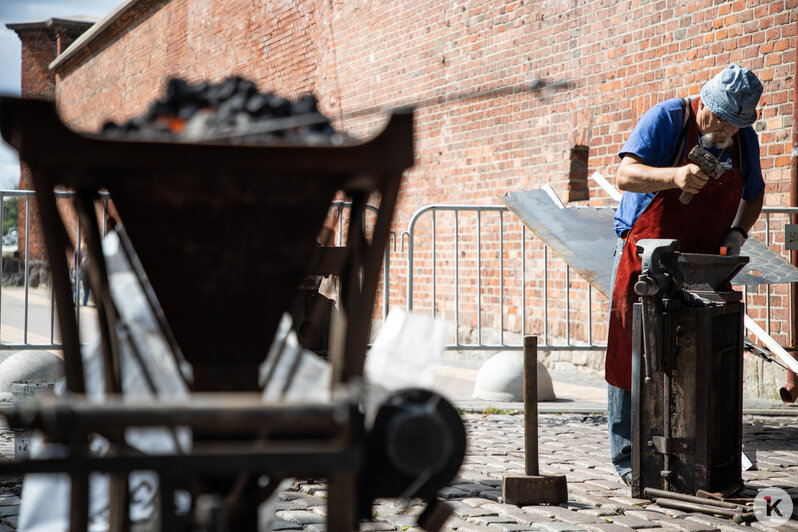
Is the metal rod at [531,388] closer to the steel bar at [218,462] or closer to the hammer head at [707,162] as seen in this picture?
the hammer head at [707,162]

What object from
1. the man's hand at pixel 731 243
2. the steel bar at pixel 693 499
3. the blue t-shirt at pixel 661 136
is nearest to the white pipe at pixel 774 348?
the man's hand at pixel 731 243

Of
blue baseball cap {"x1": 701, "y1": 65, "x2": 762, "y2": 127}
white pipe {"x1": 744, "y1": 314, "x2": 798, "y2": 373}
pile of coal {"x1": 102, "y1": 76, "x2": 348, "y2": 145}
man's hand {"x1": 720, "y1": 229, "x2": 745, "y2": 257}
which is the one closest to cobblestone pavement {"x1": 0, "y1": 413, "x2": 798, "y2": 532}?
white pipe {"x1": 744, "y1": 314, "x2": 798, "y2": 373}

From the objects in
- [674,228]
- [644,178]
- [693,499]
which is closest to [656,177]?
[644,178]

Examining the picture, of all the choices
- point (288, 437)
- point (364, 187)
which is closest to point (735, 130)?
point (364, 187)

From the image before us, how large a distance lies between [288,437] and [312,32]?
34.9 feet

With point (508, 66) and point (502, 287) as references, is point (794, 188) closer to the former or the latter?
point (502, 287)

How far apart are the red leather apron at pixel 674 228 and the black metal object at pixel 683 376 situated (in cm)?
17

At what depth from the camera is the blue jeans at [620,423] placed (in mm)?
3926

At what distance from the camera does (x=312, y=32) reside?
472 inches

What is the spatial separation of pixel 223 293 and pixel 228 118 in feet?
1.19

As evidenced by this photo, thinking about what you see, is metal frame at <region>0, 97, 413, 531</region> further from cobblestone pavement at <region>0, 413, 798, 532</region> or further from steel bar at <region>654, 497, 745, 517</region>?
steel bar at <region>654, 497, 745, 517</region>

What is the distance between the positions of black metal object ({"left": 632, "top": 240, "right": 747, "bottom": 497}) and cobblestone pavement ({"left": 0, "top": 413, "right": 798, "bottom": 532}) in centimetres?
18

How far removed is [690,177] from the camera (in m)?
3.48

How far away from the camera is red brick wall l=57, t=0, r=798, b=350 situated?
667 centimetres
